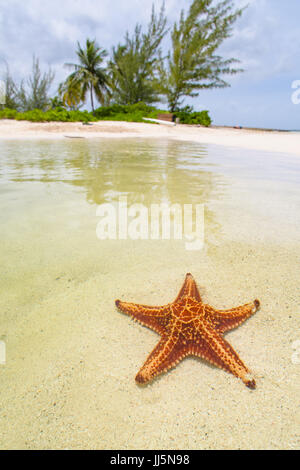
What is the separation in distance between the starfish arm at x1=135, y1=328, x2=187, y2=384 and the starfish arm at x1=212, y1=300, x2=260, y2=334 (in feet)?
1.06

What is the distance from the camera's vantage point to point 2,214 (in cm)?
362

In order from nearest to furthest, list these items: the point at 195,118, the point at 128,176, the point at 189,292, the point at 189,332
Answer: the point at 189,332, the point at 189,292, the point at 128,176, the point at 195,118

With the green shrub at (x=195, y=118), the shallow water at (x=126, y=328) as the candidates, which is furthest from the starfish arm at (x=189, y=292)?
the green shrub at (x=195, y=118)

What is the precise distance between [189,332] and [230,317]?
0.36 metres

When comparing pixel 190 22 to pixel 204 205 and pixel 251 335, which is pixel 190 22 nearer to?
pixel 204 205

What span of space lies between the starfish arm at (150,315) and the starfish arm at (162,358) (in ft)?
0.40

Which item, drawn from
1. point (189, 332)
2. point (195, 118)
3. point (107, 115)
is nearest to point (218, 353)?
point (189, 332)

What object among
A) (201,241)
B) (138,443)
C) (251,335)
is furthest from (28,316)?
(201,241)

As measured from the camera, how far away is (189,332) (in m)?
1.66

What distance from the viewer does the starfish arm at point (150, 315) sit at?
1769 millimetres

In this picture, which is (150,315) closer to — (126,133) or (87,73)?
(126,133)

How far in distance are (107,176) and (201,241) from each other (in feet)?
12.4
